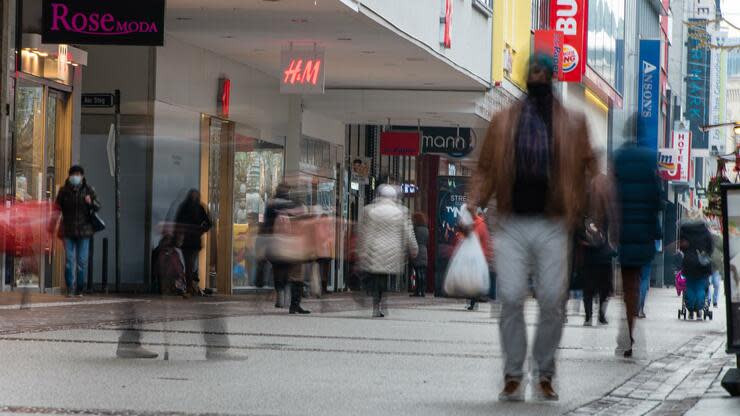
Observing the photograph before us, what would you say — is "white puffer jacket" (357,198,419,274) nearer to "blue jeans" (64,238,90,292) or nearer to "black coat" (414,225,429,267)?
"blue jeans" (64,238,90,292)

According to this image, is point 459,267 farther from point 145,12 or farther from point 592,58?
point 592,58

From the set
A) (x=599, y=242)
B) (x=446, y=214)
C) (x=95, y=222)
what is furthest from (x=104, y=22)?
(x=446, y=214)

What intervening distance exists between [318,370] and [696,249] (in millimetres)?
13164

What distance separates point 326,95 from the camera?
33.3 metres

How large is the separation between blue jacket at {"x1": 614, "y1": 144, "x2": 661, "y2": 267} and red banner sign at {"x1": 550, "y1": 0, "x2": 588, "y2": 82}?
92.9ft

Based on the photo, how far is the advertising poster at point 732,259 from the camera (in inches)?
390

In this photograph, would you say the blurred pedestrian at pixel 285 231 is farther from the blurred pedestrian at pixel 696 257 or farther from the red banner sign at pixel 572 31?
the red banner sign at pixel 572 31

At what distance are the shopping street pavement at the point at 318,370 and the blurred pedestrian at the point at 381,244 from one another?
1.83 meters

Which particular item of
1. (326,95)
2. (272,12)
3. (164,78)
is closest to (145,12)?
(272,12)

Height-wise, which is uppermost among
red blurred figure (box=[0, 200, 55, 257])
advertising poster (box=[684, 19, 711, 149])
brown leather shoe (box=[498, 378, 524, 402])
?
advertising poster (box=[684, 19, 711, 149])

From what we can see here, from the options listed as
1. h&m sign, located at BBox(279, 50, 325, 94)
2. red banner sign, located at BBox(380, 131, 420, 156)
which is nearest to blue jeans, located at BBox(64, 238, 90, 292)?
h&m sign, located at BBox(279, 50, 325, 94)

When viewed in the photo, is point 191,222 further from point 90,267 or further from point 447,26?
point 447,26

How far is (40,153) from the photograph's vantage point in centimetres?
2244

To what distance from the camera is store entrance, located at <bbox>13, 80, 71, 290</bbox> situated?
71.3 ft
